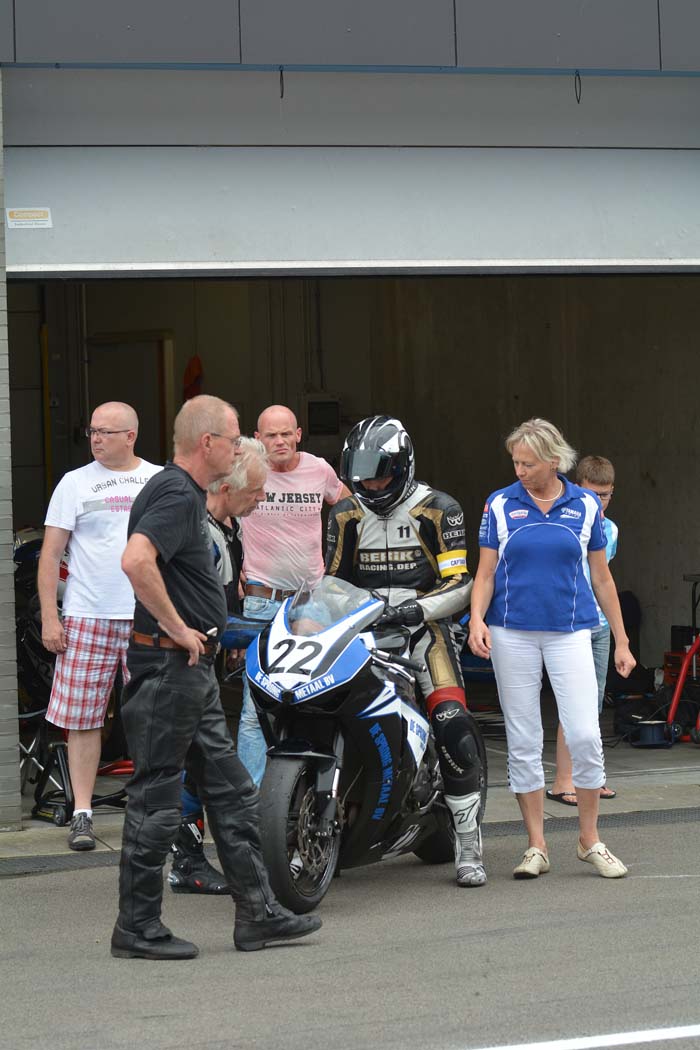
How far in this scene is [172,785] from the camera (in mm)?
5609

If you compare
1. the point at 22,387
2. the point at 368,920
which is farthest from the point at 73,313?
the point at 368,920

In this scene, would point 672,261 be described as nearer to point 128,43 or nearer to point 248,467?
point 128,43

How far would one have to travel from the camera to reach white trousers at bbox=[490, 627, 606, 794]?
269 inches

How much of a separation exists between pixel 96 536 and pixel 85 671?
640mm

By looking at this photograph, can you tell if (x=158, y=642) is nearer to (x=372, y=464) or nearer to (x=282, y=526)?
(x=372, y=464)

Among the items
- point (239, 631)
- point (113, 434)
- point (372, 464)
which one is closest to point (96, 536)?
point (113, 434)

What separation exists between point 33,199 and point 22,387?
932 centimetres

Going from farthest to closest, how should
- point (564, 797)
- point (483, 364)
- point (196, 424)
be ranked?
point (483, 364) → point (564, 797) → point (196, 424)

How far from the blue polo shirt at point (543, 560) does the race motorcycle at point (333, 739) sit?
1.66 feet

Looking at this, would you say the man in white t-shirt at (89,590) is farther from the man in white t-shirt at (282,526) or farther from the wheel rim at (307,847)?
the wheel rim at (307,847)

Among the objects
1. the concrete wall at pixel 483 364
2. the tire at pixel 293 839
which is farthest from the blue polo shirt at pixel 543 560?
the concrete wall at pixel 483 364

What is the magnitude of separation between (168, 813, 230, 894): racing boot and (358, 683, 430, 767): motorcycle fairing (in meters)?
1.00

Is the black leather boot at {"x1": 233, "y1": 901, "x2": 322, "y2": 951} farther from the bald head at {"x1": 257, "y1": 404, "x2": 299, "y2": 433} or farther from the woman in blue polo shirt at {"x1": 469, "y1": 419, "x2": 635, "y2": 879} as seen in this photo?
the bald head at {"x1": 257, "y1": 404, "x2": 299, "y2": 433}

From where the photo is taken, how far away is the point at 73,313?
18.7 m
